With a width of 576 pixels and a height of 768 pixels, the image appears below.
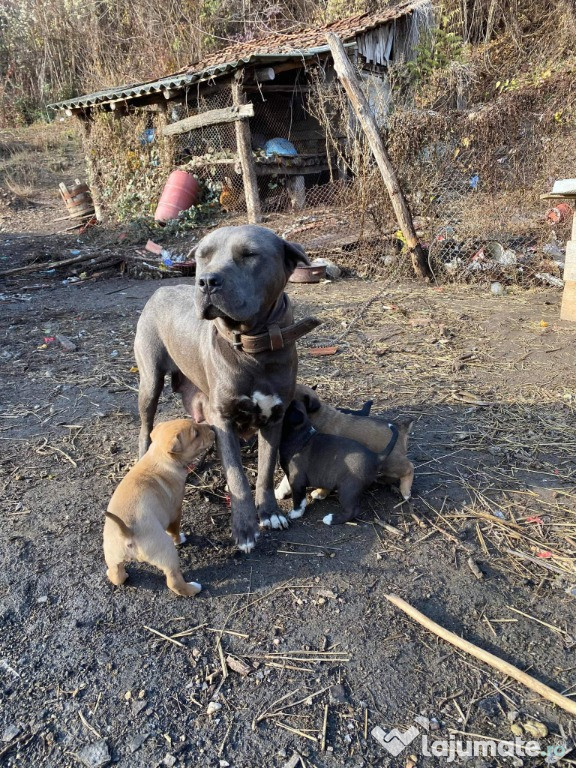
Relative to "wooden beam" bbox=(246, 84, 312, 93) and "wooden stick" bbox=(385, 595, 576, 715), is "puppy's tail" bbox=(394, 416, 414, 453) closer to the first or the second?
"wooden stick" bbox=(385, 595, 576, 715)

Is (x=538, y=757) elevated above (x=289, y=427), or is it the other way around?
(x=289, y=427)

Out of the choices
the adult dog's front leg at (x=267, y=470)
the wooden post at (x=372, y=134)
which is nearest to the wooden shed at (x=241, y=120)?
the wooden post at (x=372, y=134)

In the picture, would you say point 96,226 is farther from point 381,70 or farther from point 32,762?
point 32,762

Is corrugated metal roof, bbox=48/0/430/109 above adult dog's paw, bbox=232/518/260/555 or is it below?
above

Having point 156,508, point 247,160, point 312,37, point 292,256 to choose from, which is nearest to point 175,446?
point 156,508

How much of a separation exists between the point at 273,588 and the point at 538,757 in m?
1.23

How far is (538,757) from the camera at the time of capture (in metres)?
1.89

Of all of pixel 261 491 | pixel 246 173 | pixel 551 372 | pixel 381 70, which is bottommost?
pixel 551 372

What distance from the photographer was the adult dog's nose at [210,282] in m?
2.70

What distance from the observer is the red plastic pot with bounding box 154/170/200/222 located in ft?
43.5

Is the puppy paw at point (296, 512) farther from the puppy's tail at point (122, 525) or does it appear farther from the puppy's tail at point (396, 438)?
the puppy's tail at point (122, 525)

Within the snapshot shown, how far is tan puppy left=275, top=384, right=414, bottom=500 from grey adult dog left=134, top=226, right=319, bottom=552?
411mm

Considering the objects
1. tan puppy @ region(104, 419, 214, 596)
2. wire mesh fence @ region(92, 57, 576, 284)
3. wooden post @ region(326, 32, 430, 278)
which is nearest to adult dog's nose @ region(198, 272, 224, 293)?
tan puppy @ region(104, 419, 214, 596)

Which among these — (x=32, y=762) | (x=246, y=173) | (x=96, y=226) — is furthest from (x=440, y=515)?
(x=96, y=226)
